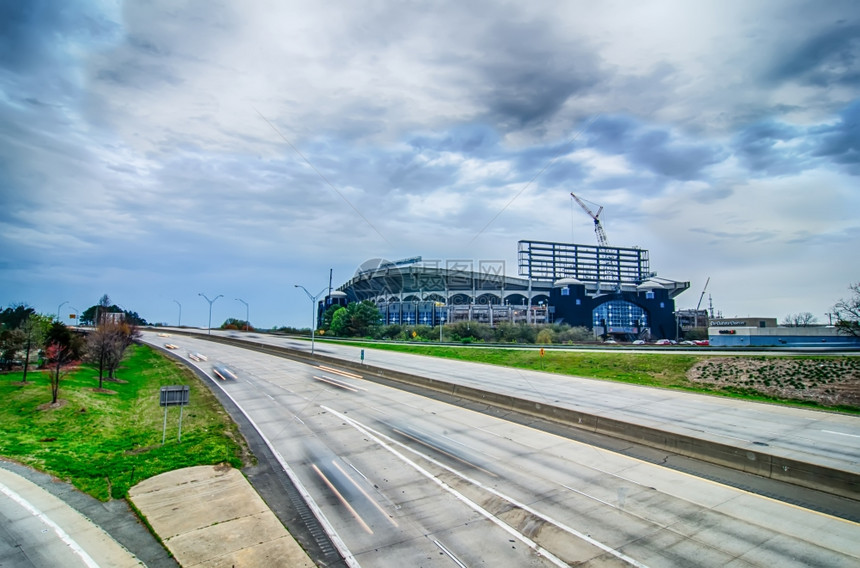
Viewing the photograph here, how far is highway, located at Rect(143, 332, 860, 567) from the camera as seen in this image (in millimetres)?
9109

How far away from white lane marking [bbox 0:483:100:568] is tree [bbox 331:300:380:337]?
89.6 meters

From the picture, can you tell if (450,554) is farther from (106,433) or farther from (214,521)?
(106,433)

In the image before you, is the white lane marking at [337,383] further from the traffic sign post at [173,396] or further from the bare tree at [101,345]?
the bare tree at [101,345]

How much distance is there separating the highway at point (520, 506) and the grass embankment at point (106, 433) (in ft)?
9.01

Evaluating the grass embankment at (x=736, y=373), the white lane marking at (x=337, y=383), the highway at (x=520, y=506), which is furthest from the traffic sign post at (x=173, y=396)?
the grass embankment at (x=736, y=373)

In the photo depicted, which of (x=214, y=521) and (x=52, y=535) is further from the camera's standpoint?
(x=214, y=521)

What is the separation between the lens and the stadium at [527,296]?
441 feet

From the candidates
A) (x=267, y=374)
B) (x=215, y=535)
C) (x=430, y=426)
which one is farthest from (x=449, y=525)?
(x=267, y=374)

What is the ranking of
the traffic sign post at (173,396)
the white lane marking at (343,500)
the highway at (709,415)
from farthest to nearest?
the traffic sign post at (173,396) → the highway at (709,415) → the white lane marking at (343,500)

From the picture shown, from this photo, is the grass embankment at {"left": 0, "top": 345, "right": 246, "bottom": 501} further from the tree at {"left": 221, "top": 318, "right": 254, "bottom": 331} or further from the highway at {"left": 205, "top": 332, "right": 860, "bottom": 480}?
the tree at {"left": 221, "top": 318, "right": 254, "bottom": 331}

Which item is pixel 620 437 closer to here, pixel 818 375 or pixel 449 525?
pixel 449 525

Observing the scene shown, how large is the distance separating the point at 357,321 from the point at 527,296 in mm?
63543

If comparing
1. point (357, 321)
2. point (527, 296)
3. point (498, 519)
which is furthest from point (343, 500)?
point (527, 296)

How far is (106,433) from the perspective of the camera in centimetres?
2016
